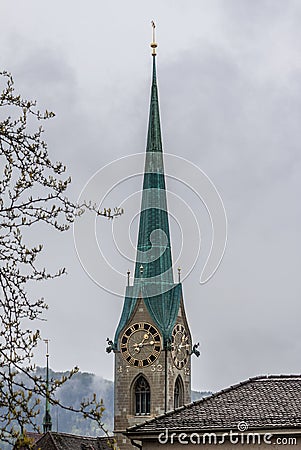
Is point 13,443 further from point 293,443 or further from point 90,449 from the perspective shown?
point 90,449

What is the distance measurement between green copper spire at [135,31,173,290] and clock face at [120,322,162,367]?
3.71 m

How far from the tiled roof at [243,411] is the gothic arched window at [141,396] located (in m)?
44.6

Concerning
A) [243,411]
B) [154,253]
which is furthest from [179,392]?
[243,411]

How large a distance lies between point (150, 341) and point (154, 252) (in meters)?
9.59

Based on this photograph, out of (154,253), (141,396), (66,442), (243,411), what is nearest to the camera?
(243,411)

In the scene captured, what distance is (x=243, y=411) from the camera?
24.0 meters

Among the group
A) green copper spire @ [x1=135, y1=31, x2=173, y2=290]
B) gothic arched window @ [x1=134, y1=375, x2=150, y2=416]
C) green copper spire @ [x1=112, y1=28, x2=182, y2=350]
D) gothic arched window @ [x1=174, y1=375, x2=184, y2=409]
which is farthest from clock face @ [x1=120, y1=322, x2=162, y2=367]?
green copper spire @ [x1=135, y1=31, x2=173, y2=290]

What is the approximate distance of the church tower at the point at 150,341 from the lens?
7050cm

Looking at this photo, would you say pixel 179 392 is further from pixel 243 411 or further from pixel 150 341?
pixel 243 411

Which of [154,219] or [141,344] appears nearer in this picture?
[141,344]

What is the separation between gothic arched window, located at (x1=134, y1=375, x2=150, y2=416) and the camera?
7019 cm

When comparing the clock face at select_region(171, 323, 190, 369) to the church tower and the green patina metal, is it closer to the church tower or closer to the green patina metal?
the church tower

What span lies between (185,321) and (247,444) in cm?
5107

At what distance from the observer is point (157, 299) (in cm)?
7338
